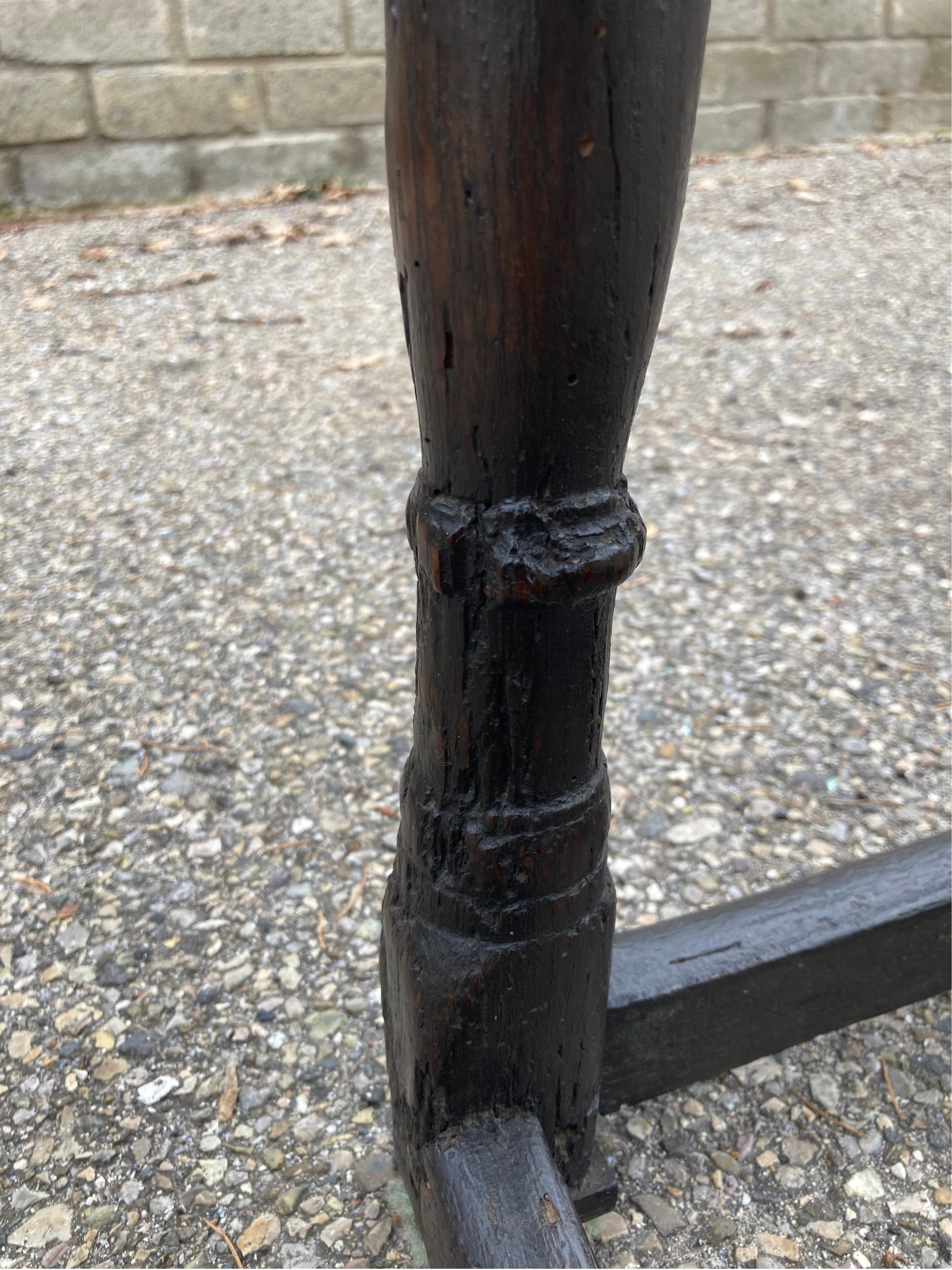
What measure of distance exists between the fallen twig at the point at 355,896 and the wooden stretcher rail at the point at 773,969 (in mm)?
472

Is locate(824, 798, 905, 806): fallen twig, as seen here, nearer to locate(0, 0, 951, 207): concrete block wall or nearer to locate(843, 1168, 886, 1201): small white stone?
locate(843, 1168, 886, 1201): small white stone

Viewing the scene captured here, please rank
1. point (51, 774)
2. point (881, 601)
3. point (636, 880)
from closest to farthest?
1. point (636, 880)
2. point (51, 774)
3. point (881, 601)

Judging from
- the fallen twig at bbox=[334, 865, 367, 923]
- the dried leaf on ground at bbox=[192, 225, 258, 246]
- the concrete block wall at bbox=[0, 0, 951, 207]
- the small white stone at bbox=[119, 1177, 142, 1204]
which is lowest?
the fallen twig at bbox=[334, 865, 367, 923]

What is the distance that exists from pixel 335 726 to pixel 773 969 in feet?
3.09

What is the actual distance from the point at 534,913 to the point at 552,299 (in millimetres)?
483

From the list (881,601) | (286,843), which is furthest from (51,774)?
(881,601)

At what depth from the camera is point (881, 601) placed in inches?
84.5

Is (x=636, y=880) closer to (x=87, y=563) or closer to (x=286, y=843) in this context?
(x=286, y=843)

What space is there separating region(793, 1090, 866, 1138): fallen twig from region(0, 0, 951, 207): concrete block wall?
441cm

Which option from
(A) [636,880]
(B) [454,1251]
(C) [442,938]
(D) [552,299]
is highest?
(D) [552,299]

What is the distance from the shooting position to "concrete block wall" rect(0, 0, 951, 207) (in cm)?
410

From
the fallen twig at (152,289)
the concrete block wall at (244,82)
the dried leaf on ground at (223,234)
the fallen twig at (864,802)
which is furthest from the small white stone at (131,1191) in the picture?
the concrete block wall at (244,82)

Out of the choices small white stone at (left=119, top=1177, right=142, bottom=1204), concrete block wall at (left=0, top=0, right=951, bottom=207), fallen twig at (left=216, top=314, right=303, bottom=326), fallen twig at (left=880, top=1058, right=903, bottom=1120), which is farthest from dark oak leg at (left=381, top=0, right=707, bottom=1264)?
concrete block wall at (left=0, top=0, right=951, bottom=207)

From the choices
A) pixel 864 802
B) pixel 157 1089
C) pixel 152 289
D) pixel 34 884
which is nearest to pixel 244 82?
pixel 152 289
